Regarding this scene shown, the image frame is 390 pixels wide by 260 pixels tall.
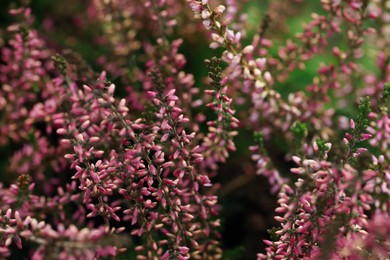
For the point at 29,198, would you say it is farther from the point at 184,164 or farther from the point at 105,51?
the point at 105,51

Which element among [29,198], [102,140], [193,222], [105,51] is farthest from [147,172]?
[105,51]

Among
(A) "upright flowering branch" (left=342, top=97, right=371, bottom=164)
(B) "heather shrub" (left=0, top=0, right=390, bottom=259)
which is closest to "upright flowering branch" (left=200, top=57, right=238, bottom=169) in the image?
(B) "heather shrub" (left=0, top=0, right=390, bottom=259)

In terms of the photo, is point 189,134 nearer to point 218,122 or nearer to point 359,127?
point 218,122

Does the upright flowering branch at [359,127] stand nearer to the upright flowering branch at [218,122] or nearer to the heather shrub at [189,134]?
the heather shrub at [189,134]

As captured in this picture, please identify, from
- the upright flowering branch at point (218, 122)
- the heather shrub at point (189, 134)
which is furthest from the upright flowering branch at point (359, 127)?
the upright flowering branch at point (218, 122)

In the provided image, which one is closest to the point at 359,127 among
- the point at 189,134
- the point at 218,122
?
the point at 218,122

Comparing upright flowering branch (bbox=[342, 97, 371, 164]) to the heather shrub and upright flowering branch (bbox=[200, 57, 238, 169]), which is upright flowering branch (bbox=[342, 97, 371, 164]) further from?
upright flowering branch (bbox=[200, 57, 238, 169])

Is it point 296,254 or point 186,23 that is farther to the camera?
point 186,23

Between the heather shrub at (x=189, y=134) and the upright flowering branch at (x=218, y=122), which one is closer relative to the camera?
the heather shrub at (x=189, y=134)
